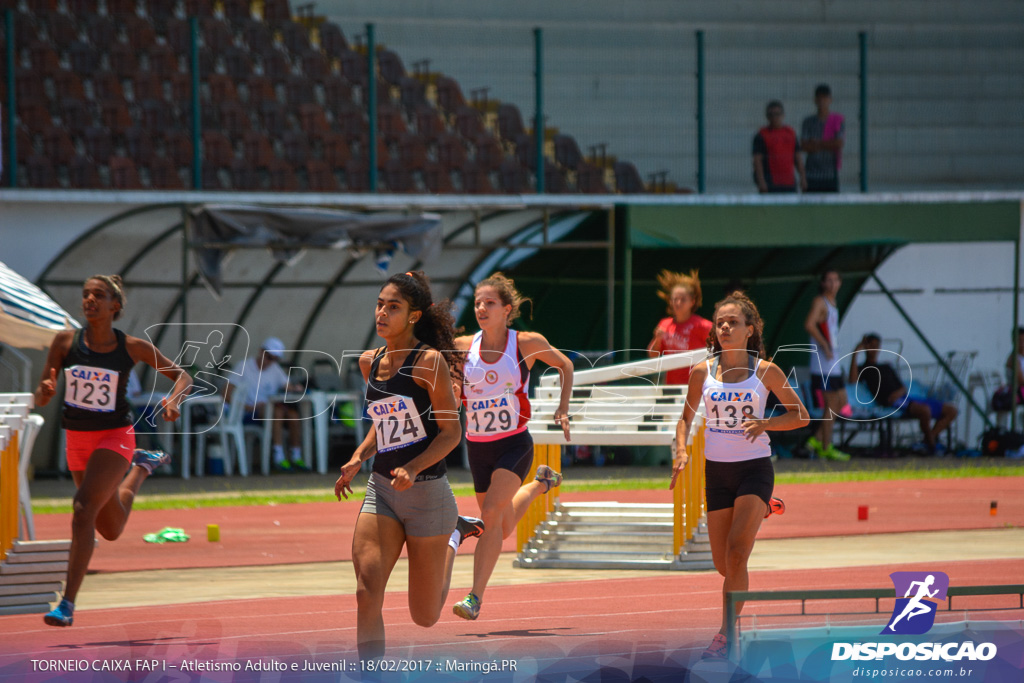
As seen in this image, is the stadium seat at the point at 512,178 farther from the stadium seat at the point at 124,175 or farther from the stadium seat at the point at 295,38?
the stadium seat at the point at 124,175

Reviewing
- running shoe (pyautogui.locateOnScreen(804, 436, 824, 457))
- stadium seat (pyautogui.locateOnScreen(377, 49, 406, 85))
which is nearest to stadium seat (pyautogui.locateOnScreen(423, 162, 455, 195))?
stadium seat (pyautogui.locateOnScreen(377, 49, 406, 85))

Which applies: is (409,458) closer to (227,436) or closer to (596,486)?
(596,486)

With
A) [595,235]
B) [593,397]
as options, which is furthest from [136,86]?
[593,397]

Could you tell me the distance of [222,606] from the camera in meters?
8.45

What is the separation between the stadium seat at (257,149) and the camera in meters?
19.4

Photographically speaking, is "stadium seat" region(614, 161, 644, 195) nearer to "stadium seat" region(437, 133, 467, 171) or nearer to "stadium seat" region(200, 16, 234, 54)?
"stadium seat" region(437, 133, 467, 171)

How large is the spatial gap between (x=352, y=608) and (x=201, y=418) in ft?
28.6

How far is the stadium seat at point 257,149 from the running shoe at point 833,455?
861 centimetres

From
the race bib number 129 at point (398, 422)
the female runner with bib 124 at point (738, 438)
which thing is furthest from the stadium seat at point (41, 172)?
the race bib number 129 at point (398, 422)

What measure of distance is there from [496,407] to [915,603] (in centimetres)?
330

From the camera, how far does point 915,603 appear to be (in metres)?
4.62

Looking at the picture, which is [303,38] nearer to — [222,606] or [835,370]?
[835,370]

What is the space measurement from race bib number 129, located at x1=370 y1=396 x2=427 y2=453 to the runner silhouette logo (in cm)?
204

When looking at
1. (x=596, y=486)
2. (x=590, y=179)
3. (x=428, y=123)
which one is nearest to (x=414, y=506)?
(x=596, y=486)
